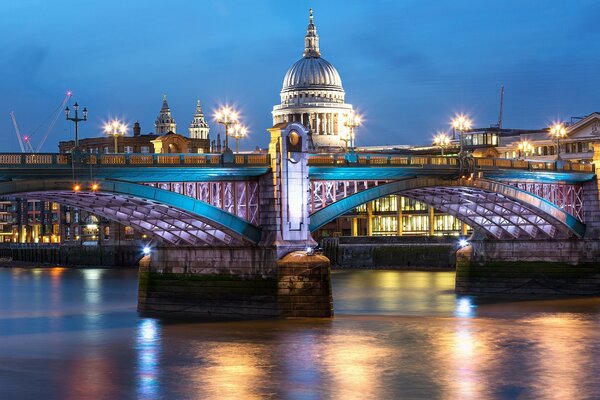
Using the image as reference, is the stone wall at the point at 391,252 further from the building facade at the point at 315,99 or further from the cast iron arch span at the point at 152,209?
the cast iron arch span at the point at 152,209

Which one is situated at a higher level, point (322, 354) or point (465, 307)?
point (465, 307)

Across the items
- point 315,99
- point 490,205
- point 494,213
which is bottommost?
point 494,213

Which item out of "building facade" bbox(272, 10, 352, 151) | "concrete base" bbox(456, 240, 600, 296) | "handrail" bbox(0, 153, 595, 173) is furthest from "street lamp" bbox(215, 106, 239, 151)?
"building facade" bbox(272, 10, 352, 151)

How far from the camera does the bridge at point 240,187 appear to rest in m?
54.5

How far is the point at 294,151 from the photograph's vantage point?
201 feet

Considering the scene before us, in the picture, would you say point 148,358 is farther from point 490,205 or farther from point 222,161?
point 490,205

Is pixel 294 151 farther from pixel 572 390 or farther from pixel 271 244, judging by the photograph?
pixel 572 390

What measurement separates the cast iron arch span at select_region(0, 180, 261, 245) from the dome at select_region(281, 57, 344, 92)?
116623 mm

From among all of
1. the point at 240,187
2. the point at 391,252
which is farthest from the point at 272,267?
the point at 391,252

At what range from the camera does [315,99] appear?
17888 cm

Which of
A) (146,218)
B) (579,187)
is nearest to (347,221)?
(579,187)

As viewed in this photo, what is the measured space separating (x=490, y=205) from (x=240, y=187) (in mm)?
22030

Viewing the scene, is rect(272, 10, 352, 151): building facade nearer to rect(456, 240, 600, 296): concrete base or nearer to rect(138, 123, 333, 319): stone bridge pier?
rect(456, 240, 600, 296): concrete base

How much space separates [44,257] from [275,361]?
127065 mm
